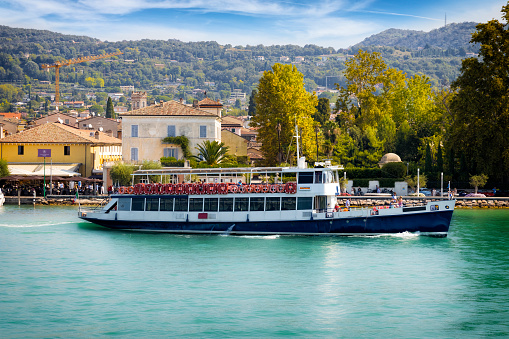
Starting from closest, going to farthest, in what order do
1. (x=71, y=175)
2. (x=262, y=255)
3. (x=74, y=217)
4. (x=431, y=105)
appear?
(x=262, y=255) → (x=74, y=217) → (x=71, y=175) → (x=431, y=105)

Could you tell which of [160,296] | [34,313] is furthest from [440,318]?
[34,313]

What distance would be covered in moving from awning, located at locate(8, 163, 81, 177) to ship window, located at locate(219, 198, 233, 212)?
33.1m

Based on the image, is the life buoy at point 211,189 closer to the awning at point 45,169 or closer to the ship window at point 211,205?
the ship window at point 211,205

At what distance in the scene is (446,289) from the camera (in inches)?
1082

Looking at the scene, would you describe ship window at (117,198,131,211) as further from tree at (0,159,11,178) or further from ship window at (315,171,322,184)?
tree at (0,159,11,178)

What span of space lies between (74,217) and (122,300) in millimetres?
27684

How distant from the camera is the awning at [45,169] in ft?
227

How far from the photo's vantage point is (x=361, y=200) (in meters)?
63.1

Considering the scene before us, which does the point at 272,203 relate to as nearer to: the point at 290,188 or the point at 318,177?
the point at 290,188

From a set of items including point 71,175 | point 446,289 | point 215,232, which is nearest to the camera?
point 446,289

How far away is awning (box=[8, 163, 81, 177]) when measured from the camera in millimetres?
69250

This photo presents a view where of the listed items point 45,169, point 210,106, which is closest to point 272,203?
point 45,169

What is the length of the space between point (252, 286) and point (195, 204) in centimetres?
1386

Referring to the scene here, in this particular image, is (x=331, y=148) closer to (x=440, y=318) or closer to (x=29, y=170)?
(x=29, y=170)
